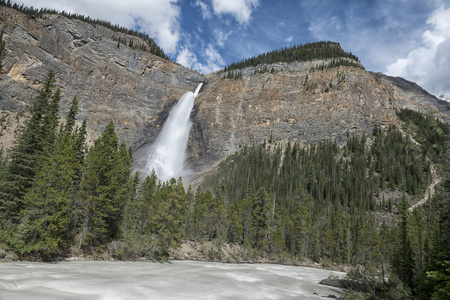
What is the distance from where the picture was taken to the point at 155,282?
17734 millimetres

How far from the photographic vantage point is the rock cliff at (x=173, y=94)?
106m

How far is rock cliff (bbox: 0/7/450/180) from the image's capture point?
10644cm

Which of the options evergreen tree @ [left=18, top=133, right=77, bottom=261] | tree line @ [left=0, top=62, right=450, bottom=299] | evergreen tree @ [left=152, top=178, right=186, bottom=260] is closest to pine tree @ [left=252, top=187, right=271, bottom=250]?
tree line @ [left=0, top=62, right=450, bottom=299]

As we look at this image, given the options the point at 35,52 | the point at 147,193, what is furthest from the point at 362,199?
the point at 35,52

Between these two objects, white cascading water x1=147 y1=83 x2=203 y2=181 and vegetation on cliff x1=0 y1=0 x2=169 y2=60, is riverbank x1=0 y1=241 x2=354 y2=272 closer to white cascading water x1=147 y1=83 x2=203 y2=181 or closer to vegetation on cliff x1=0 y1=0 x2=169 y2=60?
white cascading water x1=147 y1=83 x2=203 y2=181

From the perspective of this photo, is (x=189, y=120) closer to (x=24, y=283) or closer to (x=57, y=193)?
(x=57, y=193)

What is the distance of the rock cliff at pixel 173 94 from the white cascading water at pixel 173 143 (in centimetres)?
347

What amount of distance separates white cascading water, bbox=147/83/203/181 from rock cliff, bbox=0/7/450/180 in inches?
137

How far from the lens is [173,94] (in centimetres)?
13550

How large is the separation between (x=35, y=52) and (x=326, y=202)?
412ft

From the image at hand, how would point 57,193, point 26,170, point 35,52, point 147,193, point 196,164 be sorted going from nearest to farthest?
point 57,193 → point 26,170 → point 147,193 → point 35,52 → point 196,164

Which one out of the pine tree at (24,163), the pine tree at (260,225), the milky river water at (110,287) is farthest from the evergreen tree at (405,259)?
the pine tree at (24,163)

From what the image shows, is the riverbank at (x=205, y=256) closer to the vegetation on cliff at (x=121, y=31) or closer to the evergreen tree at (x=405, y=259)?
the evergreen tree at (x=405, y=259)

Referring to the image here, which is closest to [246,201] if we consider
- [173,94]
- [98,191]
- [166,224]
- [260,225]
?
[260,225]
